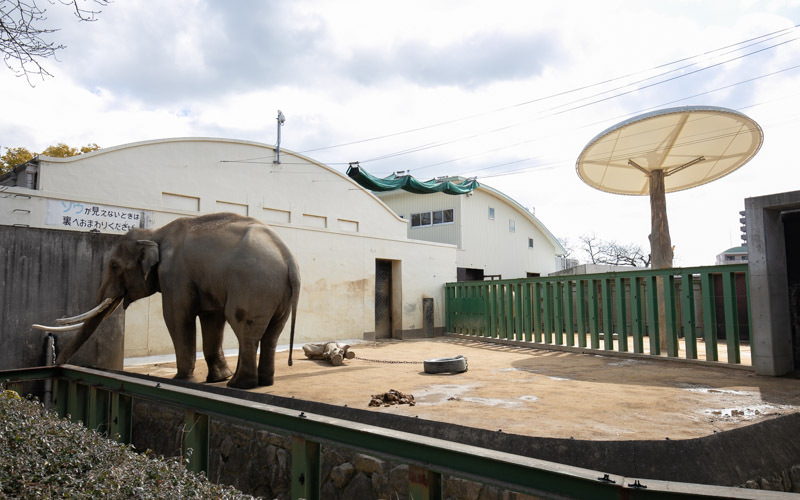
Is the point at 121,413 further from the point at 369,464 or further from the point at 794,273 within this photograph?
the point at 794,273

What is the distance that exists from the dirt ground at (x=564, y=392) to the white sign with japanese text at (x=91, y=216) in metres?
3.41

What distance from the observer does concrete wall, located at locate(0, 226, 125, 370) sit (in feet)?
19.2

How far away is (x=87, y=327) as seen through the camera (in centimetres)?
612

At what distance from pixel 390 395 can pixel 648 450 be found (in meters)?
2.67

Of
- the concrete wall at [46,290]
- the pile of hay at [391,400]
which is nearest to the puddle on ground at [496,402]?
the pile of hay at [391,400]

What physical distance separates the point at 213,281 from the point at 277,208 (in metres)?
9.53

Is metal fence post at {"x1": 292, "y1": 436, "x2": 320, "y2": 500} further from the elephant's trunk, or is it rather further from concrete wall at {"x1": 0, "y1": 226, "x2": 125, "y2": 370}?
concrete wall at {"x1": 0, "y1": 226, "x2": 125, "y2": 370}

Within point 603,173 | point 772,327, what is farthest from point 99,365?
point 603,173

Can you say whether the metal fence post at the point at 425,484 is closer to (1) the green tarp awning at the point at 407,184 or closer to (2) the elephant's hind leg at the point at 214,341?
(2) the elephant's hind leg at the point at 214,341

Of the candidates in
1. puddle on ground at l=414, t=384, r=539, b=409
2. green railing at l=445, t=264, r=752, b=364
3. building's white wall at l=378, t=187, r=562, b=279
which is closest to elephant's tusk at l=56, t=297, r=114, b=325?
puddle on ground at l=414, t=384, r=539, b=409

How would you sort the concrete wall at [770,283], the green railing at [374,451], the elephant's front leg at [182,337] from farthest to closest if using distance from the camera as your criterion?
1. the concrete wall at [770,283]
2. the elephant's front leg at [182,337]
3. the green railing at [374,451]

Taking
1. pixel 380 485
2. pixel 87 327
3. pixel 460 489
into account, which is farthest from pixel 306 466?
pixel 87 327

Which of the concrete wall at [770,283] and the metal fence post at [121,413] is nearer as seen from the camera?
the metal fence post at [121,413]

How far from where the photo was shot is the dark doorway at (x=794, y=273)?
6.76 meters
